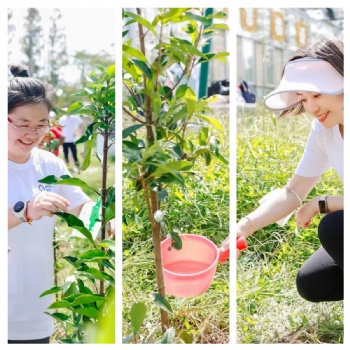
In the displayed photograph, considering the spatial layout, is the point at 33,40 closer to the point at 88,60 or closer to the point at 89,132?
the point at 88,60

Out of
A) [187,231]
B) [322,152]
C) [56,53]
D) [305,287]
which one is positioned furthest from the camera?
[56,53]

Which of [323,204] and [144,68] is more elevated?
[144,68]

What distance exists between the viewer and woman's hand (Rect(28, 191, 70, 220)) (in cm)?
229

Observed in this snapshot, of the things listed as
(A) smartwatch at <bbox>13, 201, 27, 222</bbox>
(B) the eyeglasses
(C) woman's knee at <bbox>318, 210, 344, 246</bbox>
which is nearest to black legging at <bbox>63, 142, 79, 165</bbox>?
(B) the eyeglasses

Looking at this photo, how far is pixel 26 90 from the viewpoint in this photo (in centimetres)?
236

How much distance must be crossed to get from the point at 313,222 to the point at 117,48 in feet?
5.14

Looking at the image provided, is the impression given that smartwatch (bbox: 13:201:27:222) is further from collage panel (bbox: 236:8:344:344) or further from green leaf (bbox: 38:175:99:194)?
collage panel (bbox: 236:8:344:344)

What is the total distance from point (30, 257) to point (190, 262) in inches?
25.4

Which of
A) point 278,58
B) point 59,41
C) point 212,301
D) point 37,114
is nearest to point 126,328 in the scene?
point 212,301

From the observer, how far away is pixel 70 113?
232 centimetres

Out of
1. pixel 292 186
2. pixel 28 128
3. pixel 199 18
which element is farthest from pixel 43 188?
pixel 292 186

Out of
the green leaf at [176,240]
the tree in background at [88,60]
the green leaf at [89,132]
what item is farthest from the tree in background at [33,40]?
the green leaf at [176,240]

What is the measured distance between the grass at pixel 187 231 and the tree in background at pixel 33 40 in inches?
29.9

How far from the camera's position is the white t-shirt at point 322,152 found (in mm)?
2340
